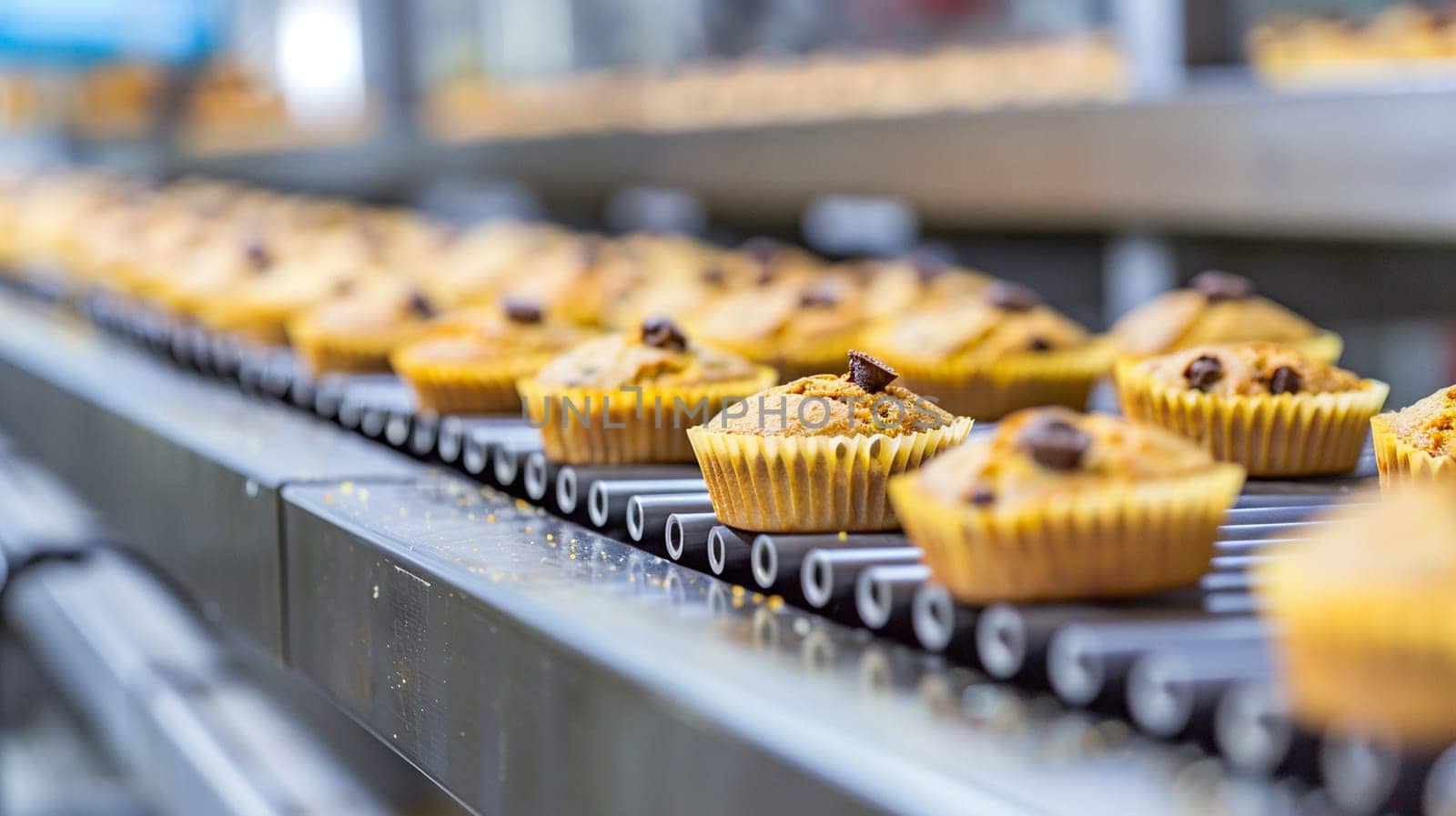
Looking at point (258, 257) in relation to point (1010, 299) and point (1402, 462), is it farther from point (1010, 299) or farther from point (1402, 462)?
point (1402, 462)

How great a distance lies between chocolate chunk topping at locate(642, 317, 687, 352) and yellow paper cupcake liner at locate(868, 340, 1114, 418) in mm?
360

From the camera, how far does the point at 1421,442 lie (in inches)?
54.5

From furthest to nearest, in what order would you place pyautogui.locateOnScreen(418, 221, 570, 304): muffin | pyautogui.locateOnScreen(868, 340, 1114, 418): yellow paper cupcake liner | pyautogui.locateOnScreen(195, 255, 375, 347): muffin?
1. pyautogui.locateOnScreen(418, 221, 570, 304): muffin
2. pyautogui.locateOnScreen(195, 255, 375, 347): muffin
3. pyautogui.locateOnScreen(868, 340, 1114, 418): yellow paper cupcake liner

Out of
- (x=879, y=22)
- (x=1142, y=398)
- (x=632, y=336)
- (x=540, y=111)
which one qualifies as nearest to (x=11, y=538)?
(x=632, y=336)

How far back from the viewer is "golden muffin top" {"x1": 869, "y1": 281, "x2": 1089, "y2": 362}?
7.11 ft

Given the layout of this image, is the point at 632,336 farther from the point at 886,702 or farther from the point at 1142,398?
the point at 886,702

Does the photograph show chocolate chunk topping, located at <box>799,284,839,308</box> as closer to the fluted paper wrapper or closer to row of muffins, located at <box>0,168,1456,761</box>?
row of muffins, located at <box>0,168,1456,761</box>

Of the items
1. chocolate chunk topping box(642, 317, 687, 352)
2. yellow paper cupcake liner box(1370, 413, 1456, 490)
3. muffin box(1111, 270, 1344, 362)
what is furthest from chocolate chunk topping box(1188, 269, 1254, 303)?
chocolate chunk topping box(642, 317, 687, 352)

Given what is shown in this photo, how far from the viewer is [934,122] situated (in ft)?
14.8

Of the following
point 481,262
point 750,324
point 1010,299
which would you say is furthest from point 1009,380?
point 481,262

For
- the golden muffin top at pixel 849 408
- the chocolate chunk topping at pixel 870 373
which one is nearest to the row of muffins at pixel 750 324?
the golden muffin top at pixel 849 408

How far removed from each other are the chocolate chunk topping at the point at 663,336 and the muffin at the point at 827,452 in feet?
1.20

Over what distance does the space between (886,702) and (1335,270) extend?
3827 millimetres

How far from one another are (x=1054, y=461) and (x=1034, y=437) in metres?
0.02
